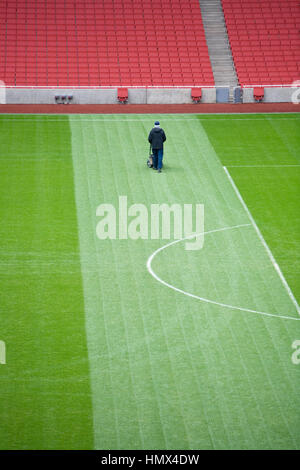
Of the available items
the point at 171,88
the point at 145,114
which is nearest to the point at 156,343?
the point at 145,114

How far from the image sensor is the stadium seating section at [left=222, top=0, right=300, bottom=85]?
1452 inches

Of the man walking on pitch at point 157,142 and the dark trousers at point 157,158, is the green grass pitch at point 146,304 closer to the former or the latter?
the dark trousers at point 157,158

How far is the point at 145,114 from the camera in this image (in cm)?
3194

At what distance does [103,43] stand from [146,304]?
2438cm

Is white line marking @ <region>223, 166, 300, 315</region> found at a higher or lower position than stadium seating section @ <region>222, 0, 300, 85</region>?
lower

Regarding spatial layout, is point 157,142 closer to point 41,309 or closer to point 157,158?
point 157,158

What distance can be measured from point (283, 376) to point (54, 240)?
26.4 ft

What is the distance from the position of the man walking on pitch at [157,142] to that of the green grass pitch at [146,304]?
484 millimetres

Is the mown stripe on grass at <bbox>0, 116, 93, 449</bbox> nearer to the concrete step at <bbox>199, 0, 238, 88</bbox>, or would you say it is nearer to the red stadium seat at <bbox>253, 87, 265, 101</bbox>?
the red stadium seat at <bbox>253, 87, 265, 101</bbox>

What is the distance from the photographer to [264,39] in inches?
1533

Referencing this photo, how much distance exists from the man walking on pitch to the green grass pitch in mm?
484

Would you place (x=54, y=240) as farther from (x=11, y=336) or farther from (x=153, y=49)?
(x=153, y=49)

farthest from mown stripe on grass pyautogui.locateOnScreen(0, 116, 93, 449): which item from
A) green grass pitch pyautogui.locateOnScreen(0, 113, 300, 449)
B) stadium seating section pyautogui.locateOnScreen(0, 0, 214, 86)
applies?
stadium seating section pyautogui.locateOnScreen(0, 0, 214, 86)

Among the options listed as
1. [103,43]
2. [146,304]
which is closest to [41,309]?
[146,304]
